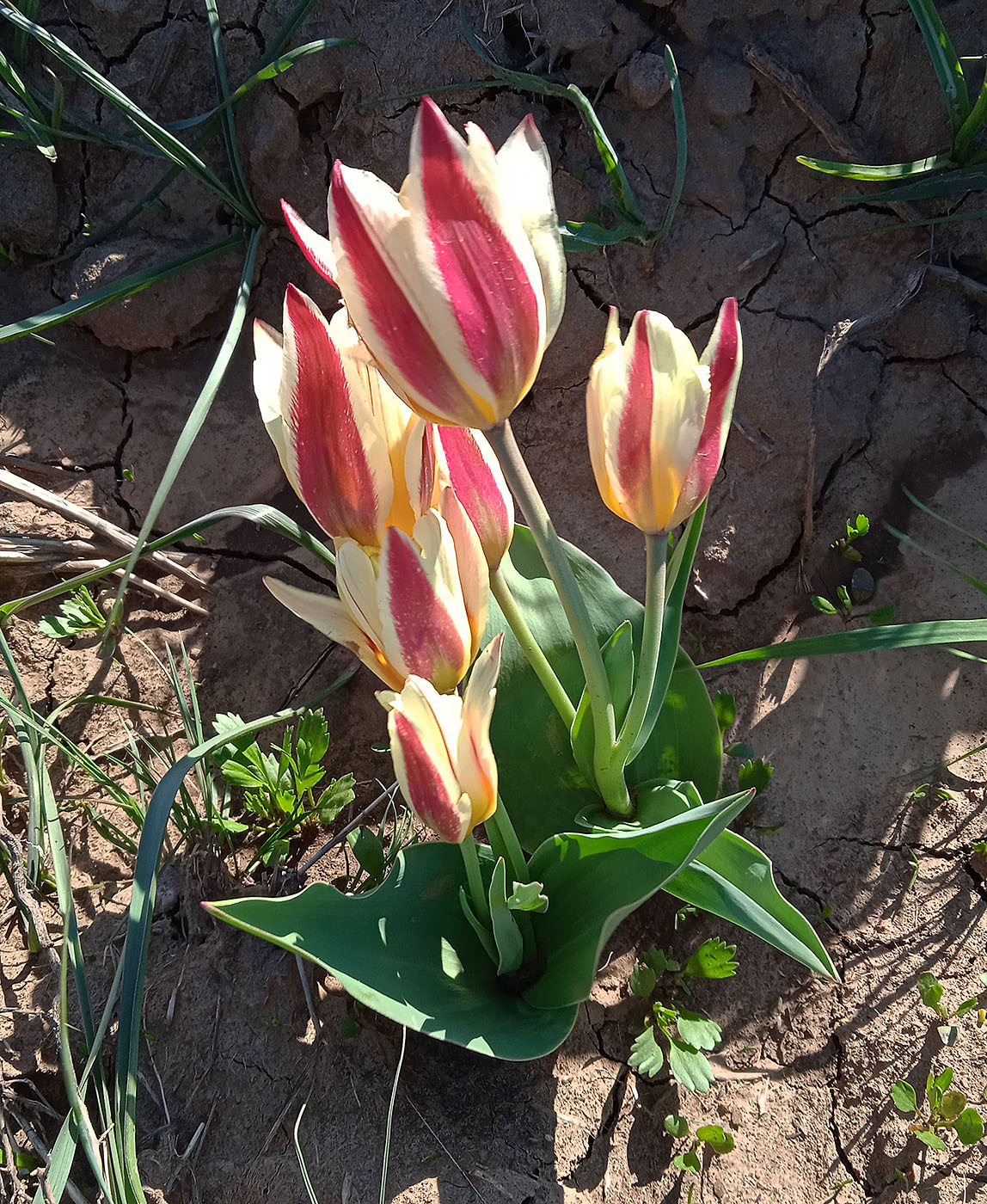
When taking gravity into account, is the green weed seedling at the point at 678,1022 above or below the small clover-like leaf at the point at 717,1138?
above

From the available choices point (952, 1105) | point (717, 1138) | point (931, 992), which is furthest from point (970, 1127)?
point (717, 1138)

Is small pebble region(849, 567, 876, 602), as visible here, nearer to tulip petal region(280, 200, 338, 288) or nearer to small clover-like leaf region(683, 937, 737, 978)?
small clover-like leaf region(683, 937, 737, 978)

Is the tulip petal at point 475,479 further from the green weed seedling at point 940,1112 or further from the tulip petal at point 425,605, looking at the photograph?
the green weed seedling at point 940,1112

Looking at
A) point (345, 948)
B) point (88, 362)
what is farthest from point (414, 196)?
point (88, 362)

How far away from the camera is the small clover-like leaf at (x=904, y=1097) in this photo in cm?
119

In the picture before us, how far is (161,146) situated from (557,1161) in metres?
1.82

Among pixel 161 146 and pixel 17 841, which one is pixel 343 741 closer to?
pixel 17 841

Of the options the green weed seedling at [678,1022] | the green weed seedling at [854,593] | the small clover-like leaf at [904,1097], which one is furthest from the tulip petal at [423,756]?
the green weed seedling at [854,593]

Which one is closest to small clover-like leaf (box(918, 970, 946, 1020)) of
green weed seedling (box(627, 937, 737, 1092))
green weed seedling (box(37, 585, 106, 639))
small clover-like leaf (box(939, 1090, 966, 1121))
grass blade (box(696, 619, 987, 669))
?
small clover-like leaf (box(939, 1090, 966, 1121))

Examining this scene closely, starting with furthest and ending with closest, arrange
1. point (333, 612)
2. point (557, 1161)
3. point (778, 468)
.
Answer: point (778, 468) → point (557, 1161) → point (333, 612)

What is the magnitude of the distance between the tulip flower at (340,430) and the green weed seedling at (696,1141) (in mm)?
928

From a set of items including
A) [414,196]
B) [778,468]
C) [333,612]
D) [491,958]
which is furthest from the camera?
[778,468]

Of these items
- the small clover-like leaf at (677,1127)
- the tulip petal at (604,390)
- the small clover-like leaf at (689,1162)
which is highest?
the tulip petal at (604,390)

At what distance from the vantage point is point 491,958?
104cm
